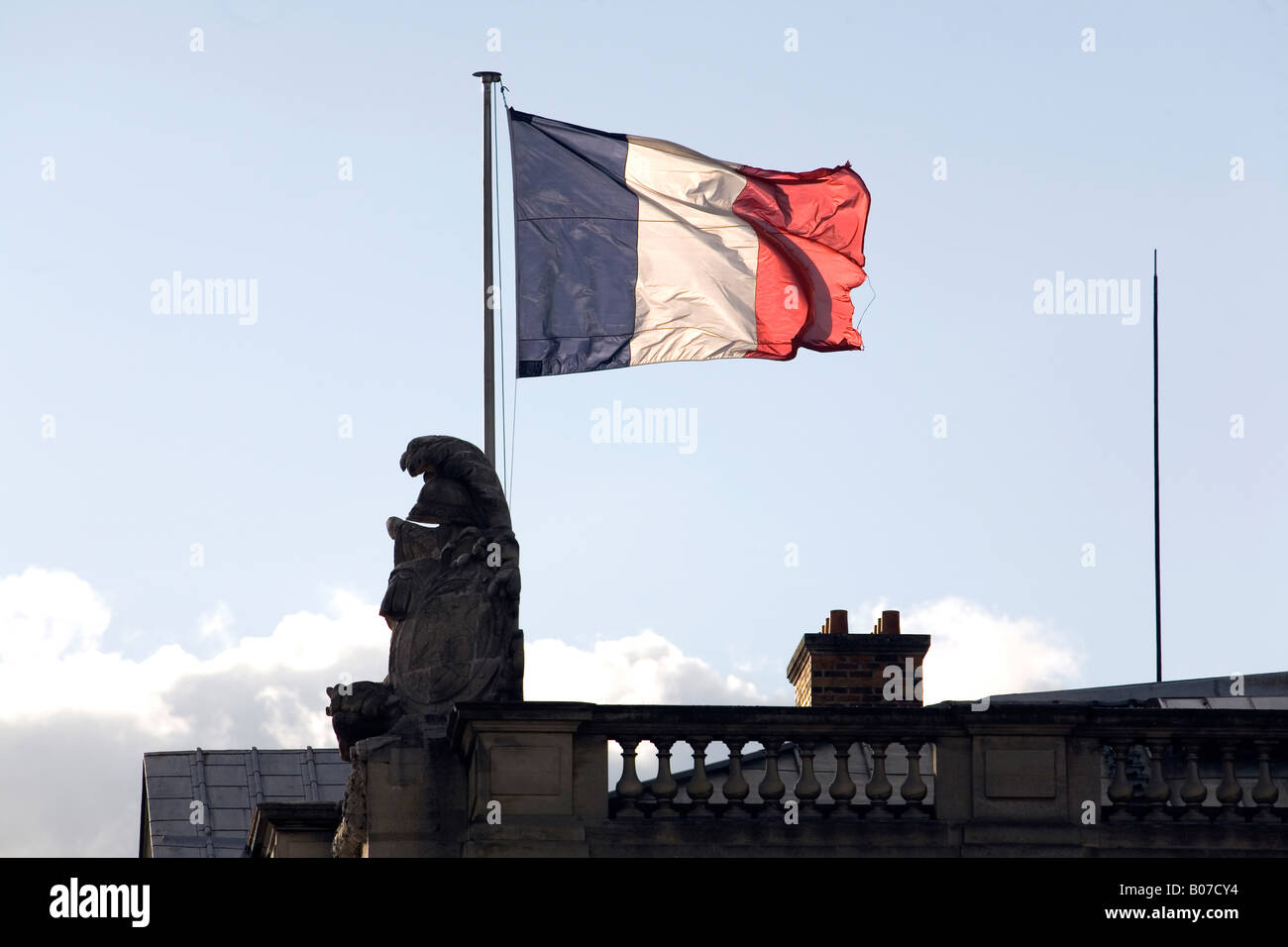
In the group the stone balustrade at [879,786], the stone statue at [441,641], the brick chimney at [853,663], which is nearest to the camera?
the stone balustrade at [879,786]

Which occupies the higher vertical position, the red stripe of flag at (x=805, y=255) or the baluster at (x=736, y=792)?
the red stripe of flag at (x=805, y=255)

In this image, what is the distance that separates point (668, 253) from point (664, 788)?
6.56m

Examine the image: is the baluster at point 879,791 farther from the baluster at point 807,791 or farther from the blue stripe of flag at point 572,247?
the blue stripe of flag at point 572,247

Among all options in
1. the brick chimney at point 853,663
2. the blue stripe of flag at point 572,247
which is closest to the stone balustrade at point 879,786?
the blue stripe of flag at point 572,247

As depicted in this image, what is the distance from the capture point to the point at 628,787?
1578cm

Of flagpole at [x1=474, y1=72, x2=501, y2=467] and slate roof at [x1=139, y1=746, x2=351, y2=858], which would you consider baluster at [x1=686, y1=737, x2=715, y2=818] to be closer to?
flagpole at [x1=474, y1=72, x2=501, y2=467]

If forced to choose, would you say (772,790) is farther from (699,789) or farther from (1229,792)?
(1229,792)

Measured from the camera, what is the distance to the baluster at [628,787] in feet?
51.8

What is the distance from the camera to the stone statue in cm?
1652

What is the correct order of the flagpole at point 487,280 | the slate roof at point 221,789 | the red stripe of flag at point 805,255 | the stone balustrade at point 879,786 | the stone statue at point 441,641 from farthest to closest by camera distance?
the slate roof at point 221,789, the red stripe of flag at point 805,255, the flagpole at point 487,280, the stone statue at point 441,641, the stone balustrade at point 879,786

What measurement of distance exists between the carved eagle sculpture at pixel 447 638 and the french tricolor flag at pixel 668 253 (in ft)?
12.4

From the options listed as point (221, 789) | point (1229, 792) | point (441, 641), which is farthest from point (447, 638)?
point (221, 789)

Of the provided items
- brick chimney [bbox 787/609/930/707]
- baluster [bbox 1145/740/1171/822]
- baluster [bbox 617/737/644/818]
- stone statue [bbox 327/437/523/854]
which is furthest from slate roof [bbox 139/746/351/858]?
baluster [bbox 1145/740/1171/822]
